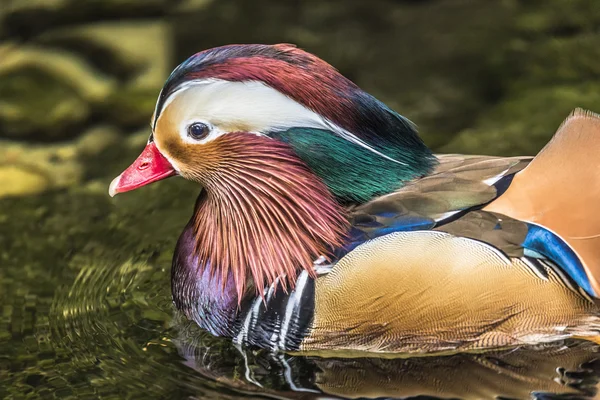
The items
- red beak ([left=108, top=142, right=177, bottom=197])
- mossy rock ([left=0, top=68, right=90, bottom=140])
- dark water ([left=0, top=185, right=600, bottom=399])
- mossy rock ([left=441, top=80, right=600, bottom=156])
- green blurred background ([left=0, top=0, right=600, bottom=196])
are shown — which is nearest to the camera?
dark water ([left=0, top=185, right=600, bottom=399])

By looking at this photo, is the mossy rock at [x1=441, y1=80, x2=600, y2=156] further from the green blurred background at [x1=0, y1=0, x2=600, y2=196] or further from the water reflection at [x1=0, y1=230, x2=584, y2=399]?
the water reflection at [x1=0, y1=230, x2=584, y2=399]

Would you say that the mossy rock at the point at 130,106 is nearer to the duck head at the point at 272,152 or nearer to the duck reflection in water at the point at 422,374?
the duck head at the point at 272,152

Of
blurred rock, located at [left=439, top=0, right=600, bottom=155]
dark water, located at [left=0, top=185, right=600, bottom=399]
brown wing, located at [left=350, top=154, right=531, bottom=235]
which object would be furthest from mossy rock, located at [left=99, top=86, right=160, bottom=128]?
brown wing, located at [left=350, top=154, right=531, bottom=235]

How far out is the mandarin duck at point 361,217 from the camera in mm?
3381

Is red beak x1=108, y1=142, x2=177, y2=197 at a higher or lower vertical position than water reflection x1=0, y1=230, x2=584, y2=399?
higher

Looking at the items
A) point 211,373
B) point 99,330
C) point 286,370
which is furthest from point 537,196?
point 99,330

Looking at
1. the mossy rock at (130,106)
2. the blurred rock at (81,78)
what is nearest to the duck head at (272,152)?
the mossy rock at (130,106)

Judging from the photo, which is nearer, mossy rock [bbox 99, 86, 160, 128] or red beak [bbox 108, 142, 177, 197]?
red beak [bbox 108, 142, 177, 197]

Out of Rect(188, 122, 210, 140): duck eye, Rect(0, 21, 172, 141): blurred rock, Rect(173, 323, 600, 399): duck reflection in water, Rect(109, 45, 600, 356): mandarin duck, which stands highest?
Rect(0, 21, 172, 141): blurred rock

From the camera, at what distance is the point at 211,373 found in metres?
3.60

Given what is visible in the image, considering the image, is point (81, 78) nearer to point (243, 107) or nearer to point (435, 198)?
point (243, 107)

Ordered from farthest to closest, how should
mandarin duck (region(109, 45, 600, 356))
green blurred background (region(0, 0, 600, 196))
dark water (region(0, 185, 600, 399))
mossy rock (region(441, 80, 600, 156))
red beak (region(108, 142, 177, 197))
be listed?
green blurred background (region(0, 0, 600, 196)) → mossy rock (region(441, 80, 600, 156)) → red beak (region(108, 142, 177, 197)) → dark water (region(0, 185, 600, 399)) → mandarin duck (region(109, 45, 600, 356))

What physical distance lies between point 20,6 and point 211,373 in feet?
10.3

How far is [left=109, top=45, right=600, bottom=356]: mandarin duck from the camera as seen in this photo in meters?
3.38
